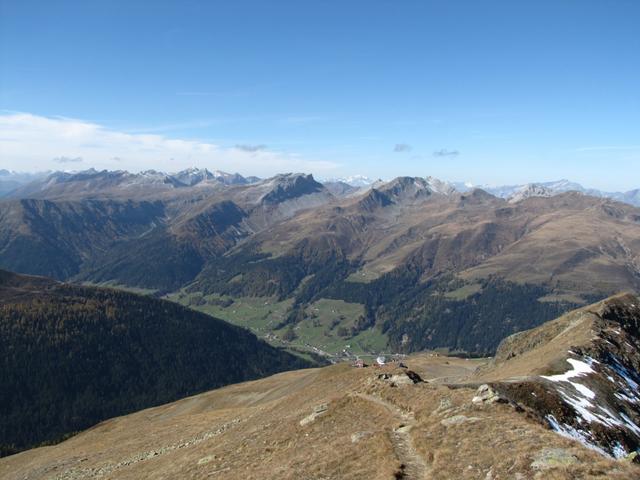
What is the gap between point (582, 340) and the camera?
264ft

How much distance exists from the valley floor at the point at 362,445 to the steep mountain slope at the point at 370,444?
10 centimetres

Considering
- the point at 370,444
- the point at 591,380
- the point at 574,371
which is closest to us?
the point at 370,444

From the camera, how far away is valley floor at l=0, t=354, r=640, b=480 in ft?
96.9

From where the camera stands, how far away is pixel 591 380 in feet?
202

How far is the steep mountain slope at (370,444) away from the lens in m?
29.6

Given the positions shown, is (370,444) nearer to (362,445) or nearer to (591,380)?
(362,445)

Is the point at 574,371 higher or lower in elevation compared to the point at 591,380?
higher

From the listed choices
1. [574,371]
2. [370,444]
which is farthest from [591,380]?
[370,444]

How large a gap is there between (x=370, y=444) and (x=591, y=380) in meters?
40.2

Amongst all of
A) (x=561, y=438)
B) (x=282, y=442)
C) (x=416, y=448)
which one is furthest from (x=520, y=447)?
(x=282, y=442)

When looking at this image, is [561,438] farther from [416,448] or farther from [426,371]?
[426,371]

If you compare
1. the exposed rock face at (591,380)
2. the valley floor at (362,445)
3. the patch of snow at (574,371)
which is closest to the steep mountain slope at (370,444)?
the valley floor at (362,445)

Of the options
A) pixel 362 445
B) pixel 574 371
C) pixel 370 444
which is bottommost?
pixel 574 371

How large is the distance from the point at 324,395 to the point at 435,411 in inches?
935
